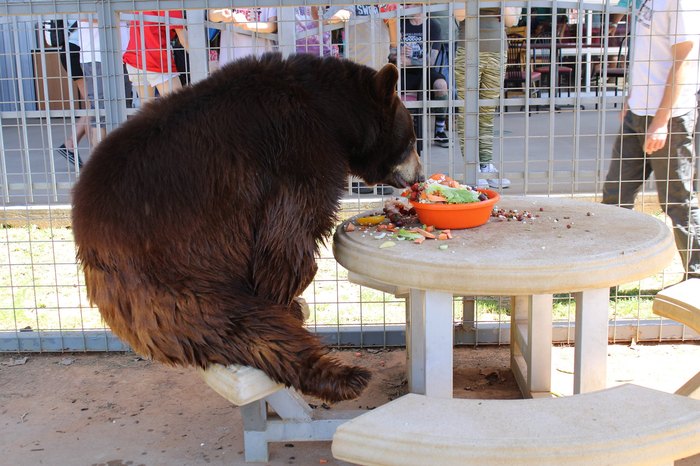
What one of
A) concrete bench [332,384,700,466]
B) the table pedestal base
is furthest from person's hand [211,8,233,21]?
concrete bench [332,384,700,466]

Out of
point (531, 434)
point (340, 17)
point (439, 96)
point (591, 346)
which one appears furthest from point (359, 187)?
point (439, 96)

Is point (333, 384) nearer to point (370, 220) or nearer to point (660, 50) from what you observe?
point (370, 220)

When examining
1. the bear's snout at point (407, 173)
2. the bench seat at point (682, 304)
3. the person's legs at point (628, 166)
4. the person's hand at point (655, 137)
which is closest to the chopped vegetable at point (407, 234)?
the bear's snout at point (407, 173)

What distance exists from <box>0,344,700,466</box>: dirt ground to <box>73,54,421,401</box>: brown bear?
0.92 metres

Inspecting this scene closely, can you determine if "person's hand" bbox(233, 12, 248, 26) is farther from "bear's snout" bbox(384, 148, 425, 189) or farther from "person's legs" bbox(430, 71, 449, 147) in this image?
"person's legs" bbox(430, 71, 449, 147)

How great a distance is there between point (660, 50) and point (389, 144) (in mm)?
2497

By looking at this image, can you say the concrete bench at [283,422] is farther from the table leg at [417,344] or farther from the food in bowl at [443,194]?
the food in bowl at [443,194]

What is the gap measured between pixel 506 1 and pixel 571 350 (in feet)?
7.25

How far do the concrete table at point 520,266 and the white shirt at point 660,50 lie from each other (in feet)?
6.10

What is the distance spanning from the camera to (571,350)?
15.2 feet

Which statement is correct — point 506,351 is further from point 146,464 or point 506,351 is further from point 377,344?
point 146,464

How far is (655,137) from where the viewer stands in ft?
15.8

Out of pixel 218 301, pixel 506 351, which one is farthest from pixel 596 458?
pixel 506 351

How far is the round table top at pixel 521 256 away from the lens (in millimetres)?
2508
